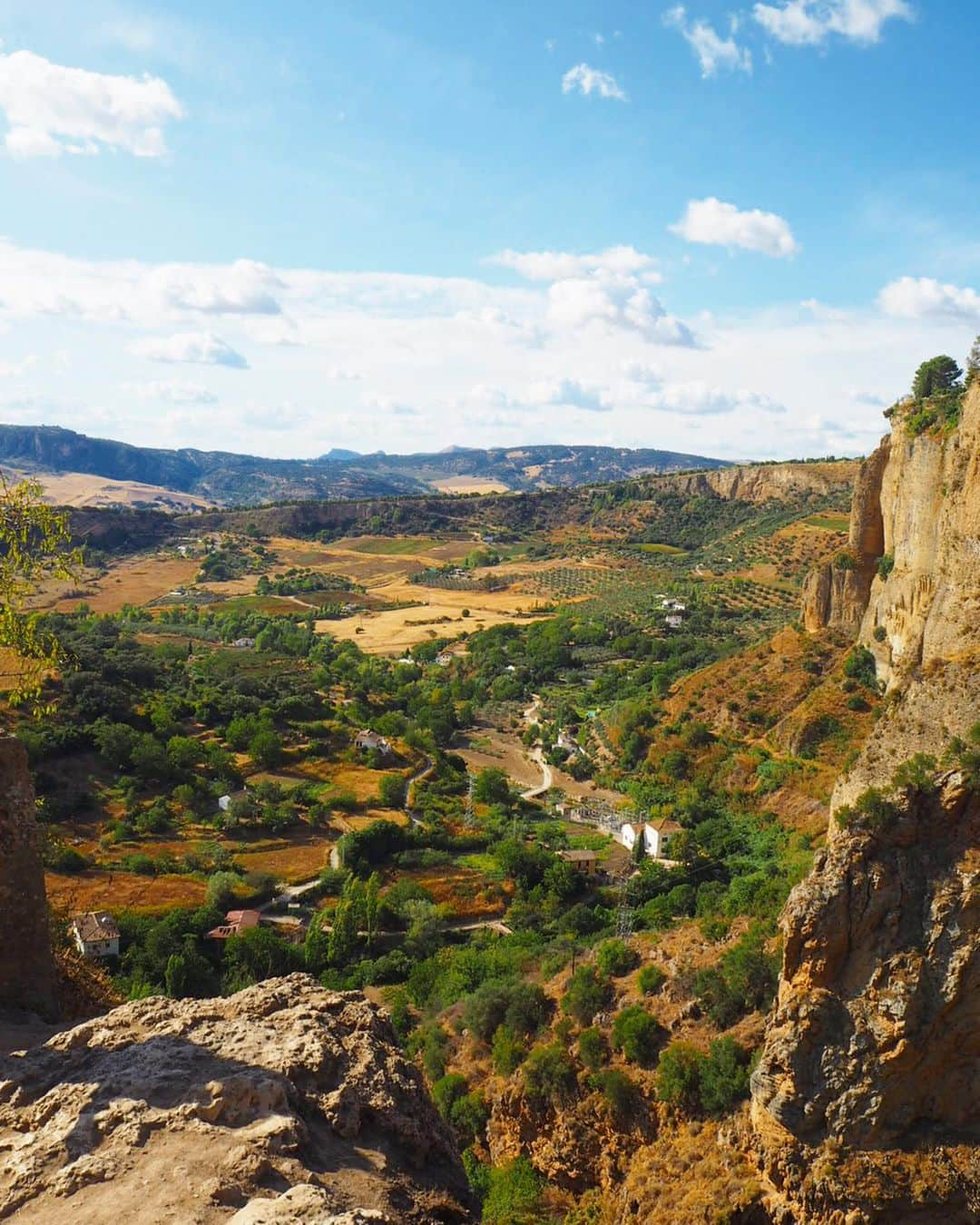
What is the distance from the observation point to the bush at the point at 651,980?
67.1 feet

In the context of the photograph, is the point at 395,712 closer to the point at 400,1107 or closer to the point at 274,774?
the point at 274,774

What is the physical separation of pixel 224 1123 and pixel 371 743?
4348 centimetres

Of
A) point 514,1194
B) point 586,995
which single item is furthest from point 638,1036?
point 514,1194

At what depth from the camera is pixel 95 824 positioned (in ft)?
121

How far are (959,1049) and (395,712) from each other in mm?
46569

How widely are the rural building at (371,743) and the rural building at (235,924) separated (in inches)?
713

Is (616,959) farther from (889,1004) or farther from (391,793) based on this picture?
(391,793)

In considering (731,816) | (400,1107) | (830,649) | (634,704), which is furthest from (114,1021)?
(634,704)

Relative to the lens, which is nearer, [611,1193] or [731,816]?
[611,1193]

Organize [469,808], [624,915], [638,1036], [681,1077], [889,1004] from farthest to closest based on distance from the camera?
1. [469,808]
2. [624,915]
3. [638,1036]
4. [681,1077]
5. [889,1004]

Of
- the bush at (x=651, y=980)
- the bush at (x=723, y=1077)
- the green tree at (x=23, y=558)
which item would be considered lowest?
the bush at (x=651, y=980)

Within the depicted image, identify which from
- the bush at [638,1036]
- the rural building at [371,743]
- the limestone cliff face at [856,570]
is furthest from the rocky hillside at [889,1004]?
the rural building at [371,743]

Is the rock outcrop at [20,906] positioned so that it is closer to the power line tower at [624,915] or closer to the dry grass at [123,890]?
the power line tower at [624,915]

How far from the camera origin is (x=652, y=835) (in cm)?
3550
